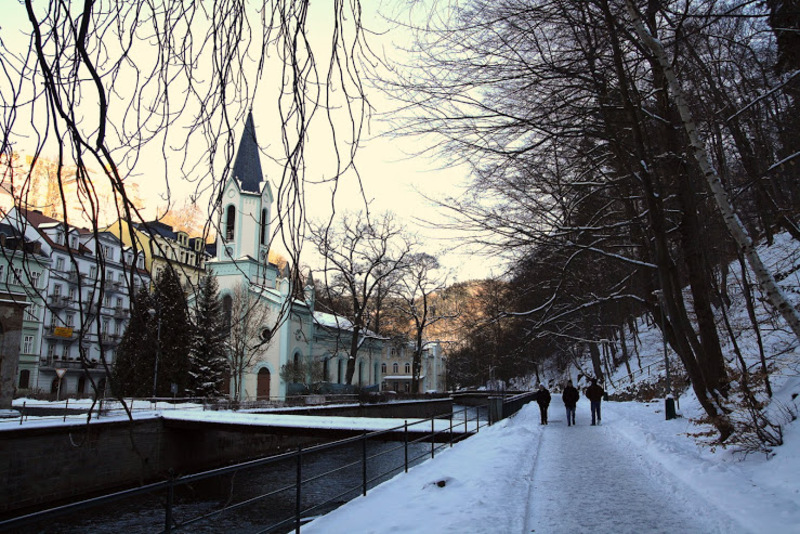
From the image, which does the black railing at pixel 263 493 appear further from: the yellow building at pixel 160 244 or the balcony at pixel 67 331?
the yellow building at pixel 160 244

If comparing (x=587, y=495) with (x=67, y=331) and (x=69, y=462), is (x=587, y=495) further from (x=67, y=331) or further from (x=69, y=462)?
(x=69, y=462)

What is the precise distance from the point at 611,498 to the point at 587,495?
35cm

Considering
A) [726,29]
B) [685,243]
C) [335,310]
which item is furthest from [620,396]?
[335,310]

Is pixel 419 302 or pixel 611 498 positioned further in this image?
pixel 419 302

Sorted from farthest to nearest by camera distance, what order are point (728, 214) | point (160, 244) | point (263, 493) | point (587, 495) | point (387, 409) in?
point (387, 409) → point (263, 493) → point (587, 495) → point (728, 214) → point (160, 244)

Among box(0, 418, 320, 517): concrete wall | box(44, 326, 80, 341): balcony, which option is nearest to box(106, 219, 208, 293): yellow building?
box(44, 326, 80, 341): balcony

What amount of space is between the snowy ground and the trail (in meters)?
0.01

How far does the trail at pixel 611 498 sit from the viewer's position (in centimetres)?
639

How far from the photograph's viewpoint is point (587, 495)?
8148mm

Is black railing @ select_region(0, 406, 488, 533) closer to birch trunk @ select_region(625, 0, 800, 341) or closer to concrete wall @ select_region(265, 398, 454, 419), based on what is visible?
birch trunk @ select_region(625, 0, 800, 341)

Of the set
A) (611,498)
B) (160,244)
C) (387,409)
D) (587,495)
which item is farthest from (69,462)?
(387,409)

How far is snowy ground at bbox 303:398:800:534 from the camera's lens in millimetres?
6312

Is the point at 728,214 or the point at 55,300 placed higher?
the point at 55,300

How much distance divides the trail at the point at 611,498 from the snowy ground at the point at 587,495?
0.01 metres
